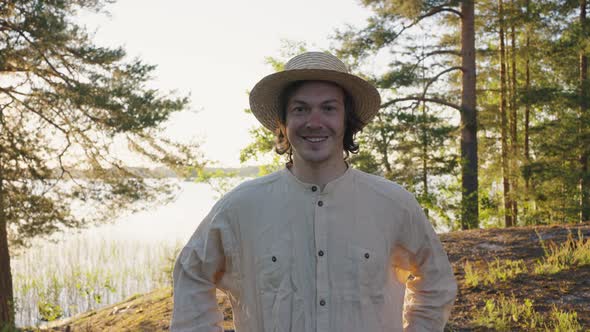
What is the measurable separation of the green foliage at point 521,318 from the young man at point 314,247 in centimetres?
217

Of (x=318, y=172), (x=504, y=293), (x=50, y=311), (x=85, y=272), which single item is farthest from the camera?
(x=85, y=272)

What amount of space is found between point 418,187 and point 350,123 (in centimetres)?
1215

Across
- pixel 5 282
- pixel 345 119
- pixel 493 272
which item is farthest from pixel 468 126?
pixel 345 119

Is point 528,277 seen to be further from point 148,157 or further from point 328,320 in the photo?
point 148,157

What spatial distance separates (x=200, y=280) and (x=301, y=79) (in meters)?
0.88

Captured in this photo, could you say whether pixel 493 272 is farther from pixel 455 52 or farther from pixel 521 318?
pixel 455 52

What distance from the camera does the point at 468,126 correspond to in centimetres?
1345

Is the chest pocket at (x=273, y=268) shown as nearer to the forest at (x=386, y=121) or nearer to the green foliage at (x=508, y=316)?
the green foliage at (x=508, y=316)

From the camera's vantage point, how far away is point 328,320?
6.47 ft

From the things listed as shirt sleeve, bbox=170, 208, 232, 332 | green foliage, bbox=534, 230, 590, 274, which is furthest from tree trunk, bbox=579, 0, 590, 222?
shirt sleeve, bbox=170, 208, 232, 332

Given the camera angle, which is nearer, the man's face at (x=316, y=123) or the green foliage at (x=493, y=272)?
the man's face at (x=316, y=123)

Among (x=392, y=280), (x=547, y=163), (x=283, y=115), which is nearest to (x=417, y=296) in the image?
Result: (x=392, y=280)

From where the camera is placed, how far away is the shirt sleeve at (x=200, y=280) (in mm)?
2086

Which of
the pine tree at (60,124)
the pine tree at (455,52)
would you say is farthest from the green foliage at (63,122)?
the pine tree at (455,52)
